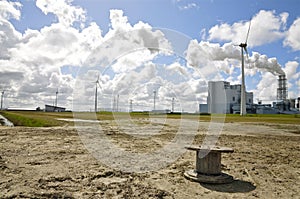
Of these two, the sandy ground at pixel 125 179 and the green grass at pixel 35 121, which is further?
the green grass at pixel 35 121

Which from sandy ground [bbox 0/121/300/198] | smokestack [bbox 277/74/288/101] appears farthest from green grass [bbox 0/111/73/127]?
smokestack [bbox 277/74/288/101]

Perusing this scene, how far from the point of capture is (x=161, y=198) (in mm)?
5809

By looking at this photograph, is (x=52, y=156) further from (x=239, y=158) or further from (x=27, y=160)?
(x=239, y=158)

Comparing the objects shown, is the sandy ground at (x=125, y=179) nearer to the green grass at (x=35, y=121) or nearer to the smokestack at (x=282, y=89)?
the green grass at (x=35, y=121)

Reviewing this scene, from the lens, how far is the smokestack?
91.0 metres

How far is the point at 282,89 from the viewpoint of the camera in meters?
93.2

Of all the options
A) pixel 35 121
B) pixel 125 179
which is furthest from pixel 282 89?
pixel 125 179

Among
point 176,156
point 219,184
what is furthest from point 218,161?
point 176,156

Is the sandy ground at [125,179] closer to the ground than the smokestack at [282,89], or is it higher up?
closer to the ground

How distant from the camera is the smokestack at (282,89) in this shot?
91.0 metres

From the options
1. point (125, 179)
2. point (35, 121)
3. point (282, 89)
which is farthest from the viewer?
point (282, 89)

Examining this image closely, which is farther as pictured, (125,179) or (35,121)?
(35,121)

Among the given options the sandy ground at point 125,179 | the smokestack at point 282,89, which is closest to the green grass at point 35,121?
the sandy ground at point 125,179

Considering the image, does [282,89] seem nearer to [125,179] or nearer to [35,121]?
[35,121]
